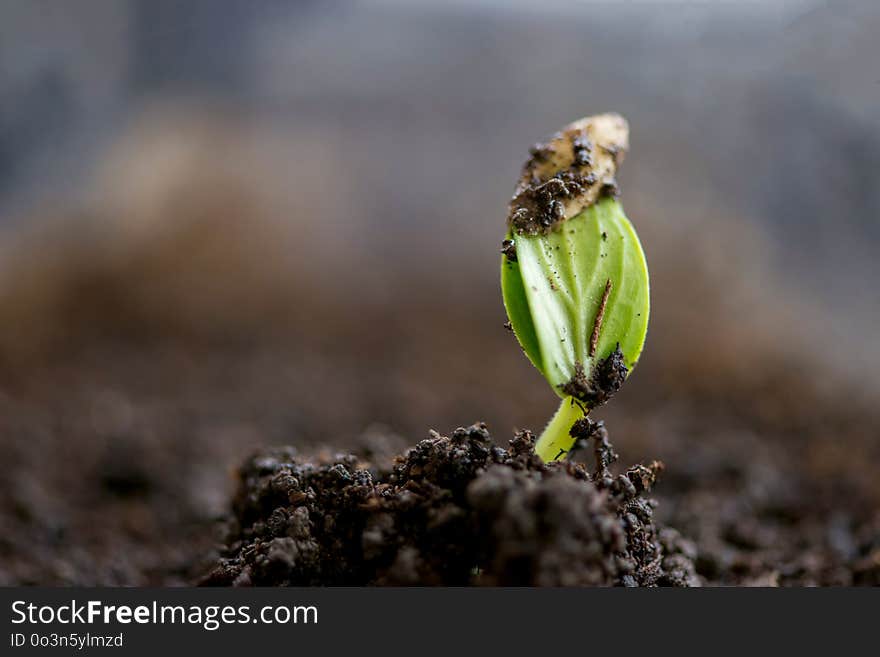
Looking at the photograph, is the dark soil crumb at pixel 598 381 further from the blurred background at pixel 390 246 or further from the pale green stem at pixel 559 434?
the blurred background at pixel 390 246

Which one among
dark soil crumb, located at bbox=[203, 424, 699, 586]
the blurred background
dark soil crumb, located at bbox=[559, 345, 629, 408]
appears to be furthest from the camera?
the blurred background

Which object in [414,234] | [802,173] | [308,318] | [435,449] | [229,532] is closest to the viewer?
[435,449]

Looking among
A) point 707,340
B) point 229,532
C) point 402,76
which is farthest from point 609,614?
point 402,76

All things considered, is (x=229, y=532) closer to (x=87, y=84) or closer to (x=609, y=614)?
(x=609, y=614)

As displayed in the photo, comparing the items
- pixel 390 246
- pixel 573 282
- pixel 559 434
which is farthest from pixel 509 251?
pixel 390 246

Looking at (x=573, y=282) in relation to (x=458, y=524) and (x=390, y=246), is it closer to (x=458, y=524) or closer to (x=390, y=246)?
(x=458, y=524)

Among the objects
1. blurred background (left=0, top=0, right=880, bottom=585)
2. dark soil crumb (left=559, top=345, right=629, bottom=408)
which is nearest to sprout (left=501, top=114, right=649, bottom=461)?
dark soil crumb (left=559, top=345, right=629, bottom=408)

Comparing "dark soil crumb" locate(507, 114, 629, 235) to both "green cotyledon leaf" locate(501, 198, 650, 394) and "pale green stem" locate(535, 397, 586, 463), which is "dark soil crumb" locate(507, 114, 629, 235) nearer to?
"green cotyledon leaf" locate(501, 198, 650, 394)
